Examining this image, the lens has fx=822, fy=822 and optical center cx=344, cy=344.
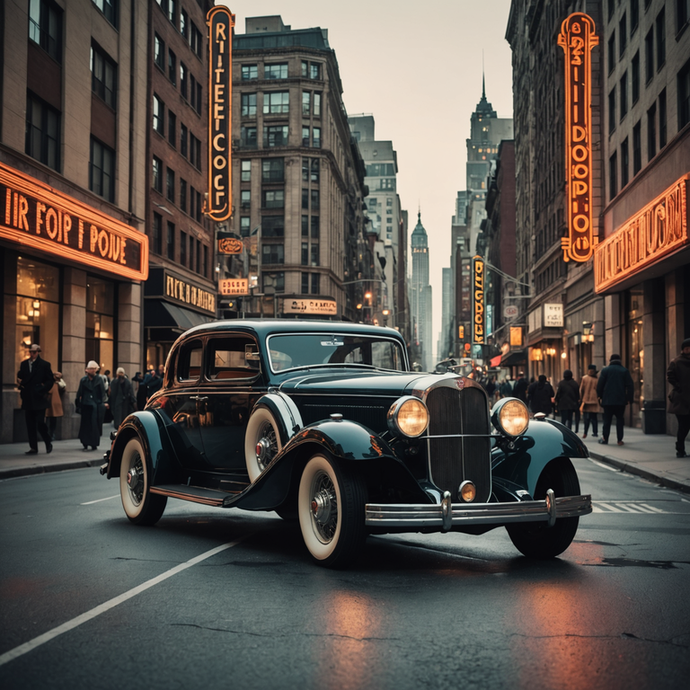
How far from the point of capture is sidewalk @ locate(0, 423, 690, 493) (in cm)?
1318

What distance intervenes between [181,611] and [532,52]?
199 ft

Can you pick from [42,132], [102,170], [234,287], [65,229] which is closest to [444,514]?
[65,229]

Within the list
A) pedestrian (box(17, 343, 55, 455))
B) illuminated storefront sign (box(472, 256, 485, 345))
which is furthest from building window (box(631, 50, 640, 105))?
illuminated storefront sign (box(472, 256, 485, 345))

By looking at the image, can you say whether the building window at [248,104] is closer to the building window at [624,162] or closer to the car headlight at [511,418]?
the building window at [624,162]

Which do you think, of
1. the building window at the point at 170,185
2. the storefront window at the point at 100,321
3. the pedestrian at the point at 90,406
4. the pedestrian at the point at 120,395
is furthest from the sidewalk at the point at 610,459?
the building window at the point at 170,185

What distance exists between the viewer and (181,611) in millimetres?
4973

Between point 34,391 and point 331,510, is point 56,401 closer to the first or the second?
point 34,391

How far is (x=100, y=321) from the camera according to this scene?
25.3 metres

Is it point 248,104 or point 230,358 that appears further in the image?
point 248,104

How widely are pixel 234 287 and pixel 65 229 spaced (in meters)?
18.5

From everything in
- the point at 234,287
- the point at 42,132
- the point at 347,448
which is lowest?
the point at 347,448

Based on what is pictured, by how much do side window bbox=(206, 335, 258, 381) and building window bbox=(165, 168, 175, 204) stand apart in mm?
26175

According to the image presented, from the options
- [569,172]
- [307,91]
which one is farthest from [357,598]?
[307,91]

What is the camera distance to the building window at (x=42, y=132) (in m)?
20.5
